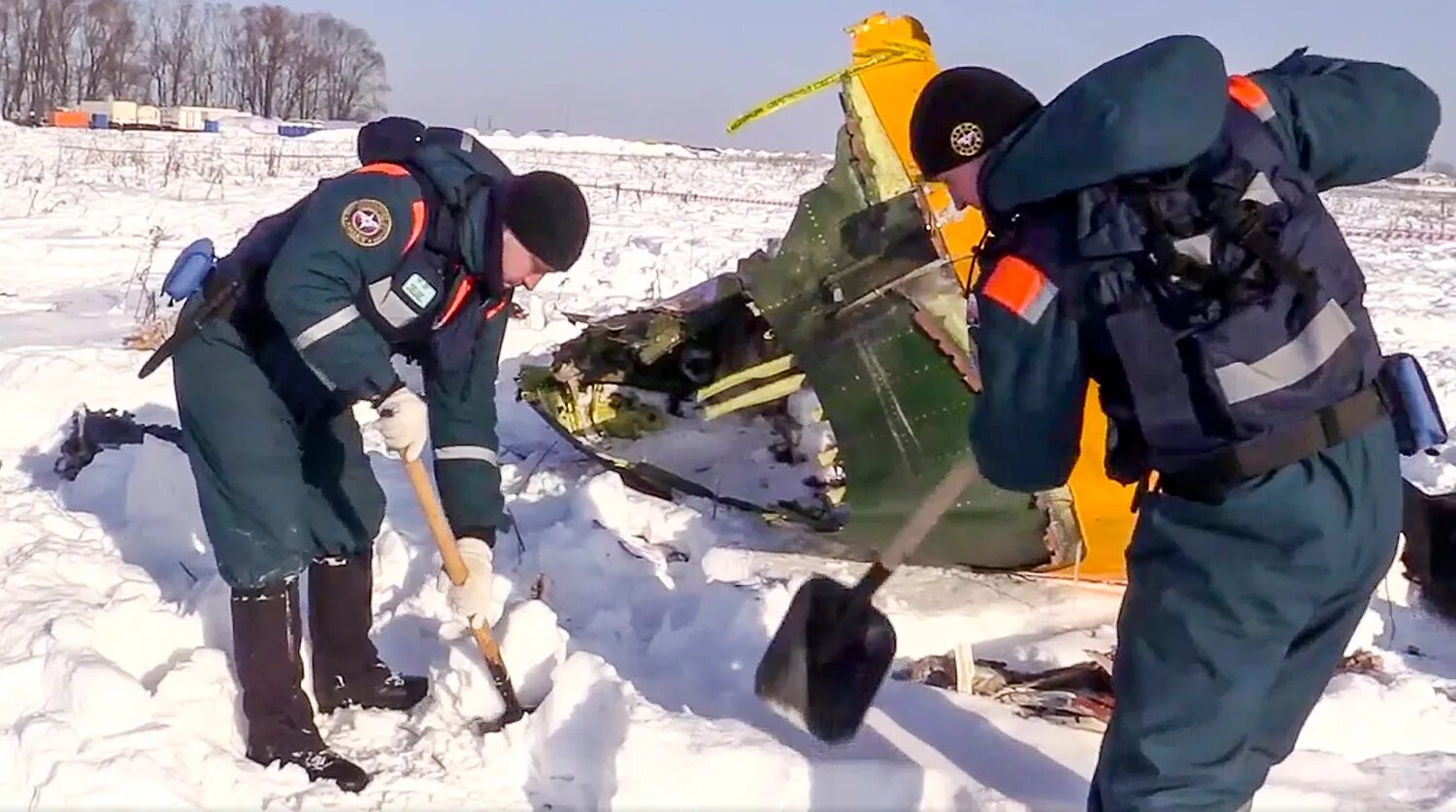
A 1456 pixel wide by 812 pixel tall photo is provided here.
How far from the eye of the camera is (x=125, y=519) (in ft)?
14.7

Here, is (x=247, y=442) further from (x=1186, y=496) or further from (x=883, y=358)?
(x=1186, y=496)

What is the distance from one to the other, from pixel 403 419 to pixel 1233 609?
5.91ft

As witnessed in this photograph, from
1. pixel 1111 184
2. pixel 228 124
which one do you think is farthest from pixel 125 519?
pixel 228 124

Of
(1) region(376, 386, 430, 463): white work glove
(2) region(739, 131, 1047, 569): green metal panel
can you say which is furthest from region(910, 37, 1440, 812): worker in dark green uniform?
(2) region(739, 131, 1047, 569): green metal panel

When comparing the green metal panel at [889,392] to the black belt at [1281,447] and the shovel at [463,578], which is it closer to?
the shovel at [463,578]

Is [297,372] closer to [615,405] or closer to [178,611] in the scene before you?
[178,611]

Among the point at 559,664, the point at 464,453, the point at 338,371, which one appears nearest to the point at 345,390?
the point at 338,371

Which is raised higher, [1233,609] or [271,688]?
[1233,609]

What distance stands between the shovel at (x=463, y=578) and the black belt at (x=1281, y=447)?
5.89ft

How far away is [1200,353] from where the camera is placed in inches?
74.4

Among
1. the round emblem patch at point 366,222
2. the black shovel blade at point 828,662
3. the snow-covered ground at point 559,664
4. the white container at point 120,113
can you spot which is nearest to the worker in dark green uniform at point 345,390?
the round emblem patch at point 366,222

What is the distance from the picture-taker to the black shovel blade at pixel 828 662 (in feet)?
9.29

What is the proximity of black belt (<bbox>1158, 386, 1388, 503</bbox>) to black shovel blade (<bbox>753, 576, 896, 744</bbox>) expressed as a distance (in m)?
1.01

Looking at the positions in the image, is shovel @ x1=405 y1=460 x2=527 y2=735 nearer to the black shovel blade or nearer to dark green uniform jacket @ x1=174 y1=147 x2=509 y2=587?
dark green uniform jacket @ x1=174 y1=147 x2=509 y2=587
